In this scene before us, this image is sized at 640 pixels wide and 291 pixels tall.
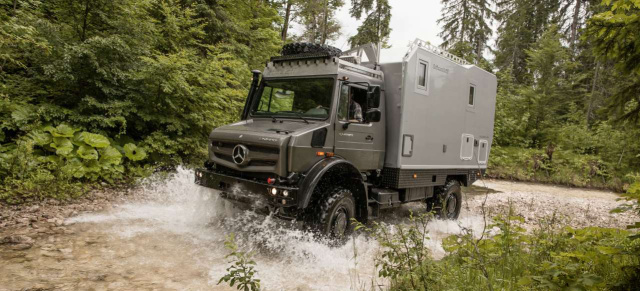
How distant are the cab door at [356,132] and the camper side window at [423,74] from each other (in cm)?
120

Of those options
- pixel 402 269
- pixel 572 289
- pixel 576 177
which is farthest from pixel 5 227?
pixel 576 177

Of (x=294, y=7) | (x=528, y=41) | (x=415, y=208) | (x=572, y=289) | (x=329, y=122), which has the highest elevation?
(x=528, y=41)

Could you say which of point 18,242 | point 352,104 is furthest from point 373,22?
point 18,242

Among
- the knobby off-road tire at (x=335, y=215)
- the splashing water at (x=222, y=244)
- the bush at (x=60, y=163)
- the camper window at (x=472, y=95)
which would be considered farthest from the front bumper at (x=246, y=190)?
the camper window at (x=472, y=95)

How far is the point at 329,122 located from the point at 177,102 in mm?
4698

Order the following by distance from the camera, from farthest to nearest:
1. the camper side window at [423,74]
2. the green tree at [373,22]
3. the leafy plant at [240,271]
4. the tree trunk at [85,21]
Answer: the green tree at [373,22], the tree trunk at [85,21], the camper side window at [423,74], the leafy plant at [240,271]

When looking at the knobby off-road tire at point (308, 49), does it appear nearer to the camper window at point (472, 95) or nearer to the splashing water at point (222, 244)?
the splashing water at point (222, 244)

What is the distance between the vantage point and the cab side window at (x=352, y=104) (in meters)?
5.41

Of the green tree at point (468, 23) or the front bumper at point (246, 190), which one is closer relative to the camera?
the front bumper at point (246, 190)

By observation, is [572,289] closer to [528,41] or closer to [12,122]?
[12,122]

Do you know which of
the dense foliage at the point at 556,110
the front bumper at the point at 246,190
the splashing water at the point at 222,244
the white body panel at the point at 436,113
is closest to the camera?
the splashing water at the point at 222,244

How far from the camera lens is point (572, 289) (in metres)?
2.23

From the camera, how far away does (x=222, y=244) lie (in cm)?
500

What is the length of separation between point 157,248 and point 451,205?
6248 millimetres
